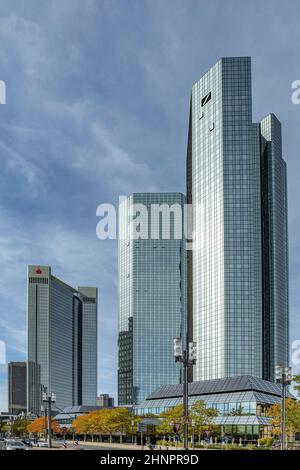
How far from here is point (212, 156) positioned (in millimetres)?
199750

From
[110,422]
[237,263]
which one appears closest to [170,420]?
[110,422]

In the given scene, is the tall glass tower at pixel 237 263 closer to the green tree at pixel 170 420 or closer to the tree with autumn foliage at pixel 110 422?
the tree with autumn foliage at pixel 110 422

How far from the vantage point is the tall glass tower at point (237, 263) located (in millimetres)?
183500

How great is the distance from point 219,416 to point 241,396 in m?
5.12

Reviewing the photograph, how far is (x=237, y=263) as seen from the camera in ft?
616

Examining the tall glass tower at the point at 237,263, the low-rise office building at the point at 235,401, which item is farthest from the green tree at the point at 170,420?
the tall glass tower at the point at 237,263

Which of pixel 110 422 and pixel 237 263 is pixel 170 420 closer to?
pixel 110 422

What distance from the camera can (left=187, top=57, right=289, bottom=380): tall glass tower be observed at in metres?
184

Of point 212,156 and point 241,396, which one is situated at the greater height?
point 212,156

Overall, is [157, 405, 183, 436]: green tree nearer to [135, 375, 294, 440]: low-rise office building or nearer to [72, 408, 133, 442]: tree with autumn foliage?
[135, 375, 294, 440]: low-rise office building
